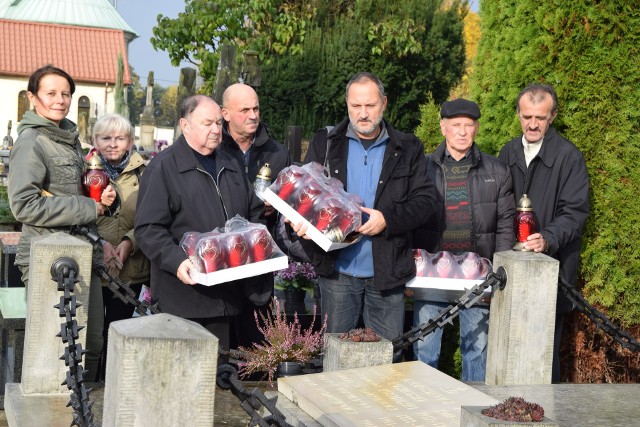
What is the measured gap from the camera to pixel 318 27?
89.7 ft

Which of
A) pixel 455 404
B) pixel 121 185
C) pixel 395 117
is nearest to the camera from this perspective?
pixel 455 404

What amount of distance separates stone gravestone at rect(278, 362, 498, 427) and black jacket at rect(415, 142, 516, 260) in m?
0.95

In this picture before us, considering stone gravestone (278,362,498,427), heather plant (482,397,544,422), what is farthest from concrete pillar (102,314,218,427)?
stone gravestone (278,362,498,427)

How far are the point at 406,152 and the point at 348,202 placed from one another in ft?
1.97

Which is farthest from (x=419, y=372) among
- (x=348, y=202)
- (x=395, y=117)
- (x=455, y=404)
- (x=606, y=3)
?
(x=395, y=117)

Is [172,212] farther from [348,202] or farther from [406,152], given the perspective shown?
[406,152]

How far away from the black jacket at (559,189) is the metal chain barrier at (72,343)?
273 centimetres

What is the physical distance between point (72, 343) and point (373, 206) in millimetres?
1987

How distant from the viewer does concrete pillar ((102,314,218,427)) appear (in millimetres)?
3359

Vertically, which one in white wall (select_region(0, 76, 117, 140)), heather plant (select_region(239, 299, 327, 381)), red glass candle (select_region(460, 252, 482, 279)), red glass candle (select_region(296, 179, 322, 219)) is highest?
white wall (select_region(0, 76, 117, 140))

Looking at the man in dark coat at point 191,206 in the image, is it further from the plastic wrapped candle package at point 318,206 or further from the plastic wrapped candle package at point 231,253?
the plastic wrapped candle package at point 318,206

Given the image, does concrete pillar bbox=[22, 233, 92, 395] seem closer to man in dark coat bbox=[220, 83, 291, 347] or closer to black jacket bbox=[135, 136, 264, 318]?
black jacket bbox=[135, 136, 264, 318]

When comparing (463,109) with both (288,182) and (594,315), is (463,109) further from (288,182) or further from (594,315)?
(594,315)

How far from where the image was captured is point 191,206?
5.84 m
